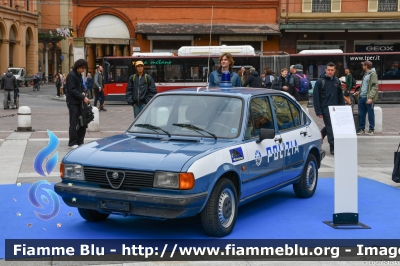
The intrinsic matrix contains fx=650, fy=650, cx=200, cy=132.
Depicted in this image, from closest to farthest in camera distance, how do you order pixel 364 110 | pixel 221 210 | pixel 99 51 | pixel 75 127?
pixel 221 210 < pixel 75 127 < pixel 364 110 < pixel 99 51

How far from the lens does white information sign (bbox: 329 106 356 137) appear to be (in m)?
7.20

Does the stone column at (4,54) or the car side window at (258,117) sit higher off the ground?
the stone column at (4,54)

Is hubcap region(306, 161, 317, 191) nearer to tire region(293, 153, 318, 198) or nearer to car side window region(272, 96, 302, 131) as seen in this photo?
tire region(293, 153, 318, 198)

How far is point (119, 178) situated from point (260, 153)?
1.81m

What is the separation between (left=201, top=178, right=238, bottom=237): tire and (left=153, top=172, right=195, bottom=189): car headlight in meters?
0.38

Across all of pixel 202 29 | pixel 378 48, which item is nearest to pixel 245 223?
pixel 202 29

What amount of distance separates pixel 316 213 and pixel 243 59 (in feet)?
90.6

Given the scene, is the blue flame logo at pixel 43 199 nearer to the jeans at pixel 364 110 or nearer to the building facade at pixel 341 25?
the jeans at pixel 364 110

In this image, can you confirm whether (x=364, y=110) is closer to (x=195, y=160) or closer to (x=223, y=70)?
(x=223, y=70)

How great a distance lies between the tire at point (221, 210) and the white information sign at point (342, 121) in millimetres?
1394

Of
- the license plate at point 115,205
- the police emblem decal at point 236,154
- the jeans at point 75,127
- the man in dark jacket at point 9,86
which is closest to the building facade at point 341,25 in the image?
the man in dark jacket at point 9,86

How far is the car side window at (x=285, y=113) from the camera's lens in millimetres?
8180

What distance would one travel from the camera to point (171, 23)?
137 ft

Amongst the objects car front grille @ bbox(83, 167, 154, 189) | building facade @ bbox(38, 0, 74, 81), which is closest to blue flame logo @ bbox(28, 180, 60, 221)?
car front grille @ bbox(83, 167, 154, 189)
